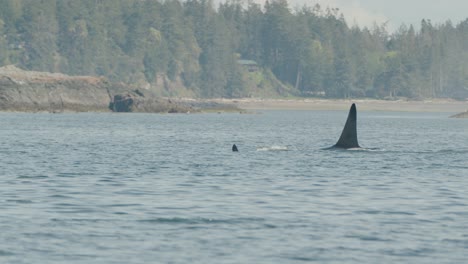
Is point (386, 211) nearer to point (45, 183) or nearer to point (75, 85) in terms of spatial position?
point (45, 183)

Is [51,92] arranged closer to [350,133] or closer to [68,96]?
[68,96]

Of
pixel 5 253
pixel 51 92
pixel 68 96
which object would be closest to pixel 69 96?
pixel 68 96

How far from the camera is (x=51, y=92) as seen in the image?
157m

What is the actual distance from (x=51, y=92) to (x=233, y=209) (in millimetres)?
133161

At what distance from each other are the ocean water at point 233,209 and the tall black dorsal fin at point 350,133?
165 centimetres

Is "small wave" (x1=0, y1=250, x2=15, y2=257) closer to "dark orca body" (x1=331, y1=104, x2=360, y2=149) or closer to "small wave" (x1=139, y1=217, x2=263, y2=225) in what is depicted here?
"small wave" (x1=139, y1=217, x2=263, y2=225)

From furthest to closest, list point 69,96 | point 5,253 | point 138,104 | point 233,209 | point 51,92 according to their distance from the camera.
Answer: point 138,104 < point 69,96 < point 51,92 < point 233,209 < point 5,253

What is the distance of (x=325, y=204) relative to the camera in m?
28.5

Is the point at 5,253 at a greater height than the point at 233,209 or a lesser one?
greater

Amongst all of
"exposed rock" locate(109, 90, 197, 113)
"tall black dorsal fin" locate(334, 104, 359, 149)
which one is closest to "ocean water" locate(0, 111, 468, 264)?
"tall black dorsal fin" locate(334, 104, 359, 149)

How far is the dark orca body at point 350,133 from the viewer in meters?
47.0

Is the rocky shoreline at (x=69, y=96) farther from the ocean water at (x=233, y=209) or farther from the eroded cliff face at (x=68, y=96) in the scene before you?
the ocean water at (x=233, y=209)

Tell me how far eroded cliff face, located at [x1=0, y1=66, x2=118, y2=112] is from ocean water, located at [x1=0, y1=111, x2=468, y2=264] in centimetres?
10208

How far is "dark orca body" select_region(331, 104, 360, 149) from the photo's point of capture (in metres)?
47.0
